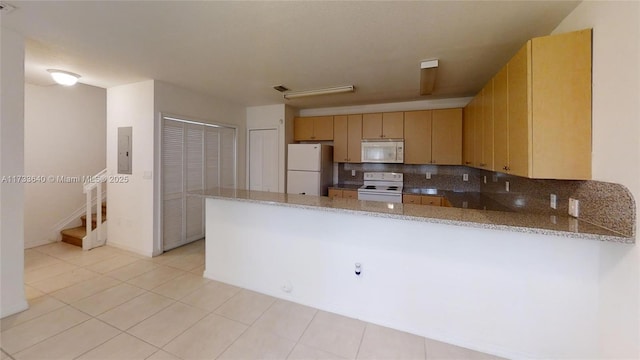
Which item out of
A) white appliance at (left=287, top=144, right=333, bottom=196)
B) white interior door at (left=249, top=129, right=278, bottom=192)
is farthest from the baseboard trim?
white appliance at (left=287, top=144, right=333, bottom=196)

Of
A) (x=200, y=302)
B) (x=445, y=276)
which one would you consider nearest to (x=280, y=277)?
(x=200, y=302)

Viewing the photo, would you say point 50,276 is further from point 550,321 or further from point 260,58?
point 550,321

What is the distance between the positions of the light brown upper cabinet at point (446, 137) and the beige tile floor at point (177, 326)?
293 cm

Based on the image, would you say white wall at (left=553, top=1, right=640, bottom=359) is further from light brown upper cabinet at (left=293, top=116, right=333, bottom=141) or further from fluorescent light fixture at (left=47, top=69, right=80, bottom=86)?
fluorescent light fixture at (left=47, top=69, right=80, bottom=86)

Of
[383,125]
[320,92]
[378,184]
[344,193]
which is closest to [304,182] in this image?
[344,193]

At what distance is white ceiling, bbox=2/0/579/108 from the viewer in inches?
72.6

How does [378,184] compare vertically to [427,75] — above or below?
below

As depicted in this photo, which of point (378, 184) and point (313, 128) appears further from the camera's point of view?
point (313, 128)

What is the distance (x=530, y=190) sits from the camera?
2416mm

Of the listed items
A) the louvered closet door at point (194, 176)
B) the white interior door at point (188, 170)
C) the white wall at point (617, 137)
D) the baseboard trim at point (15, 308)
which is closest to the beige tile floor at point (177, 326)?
the baseboard trim at point (15, 308)

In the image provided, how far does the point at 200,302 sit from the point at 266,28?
257cm

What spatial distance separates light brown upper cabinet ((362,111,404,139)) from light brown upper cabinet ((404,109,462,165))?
0.35ft

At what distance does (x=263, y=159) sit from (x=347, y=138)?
171cm

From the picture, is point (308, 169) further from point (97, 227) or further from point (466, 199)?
point (97, 227)
